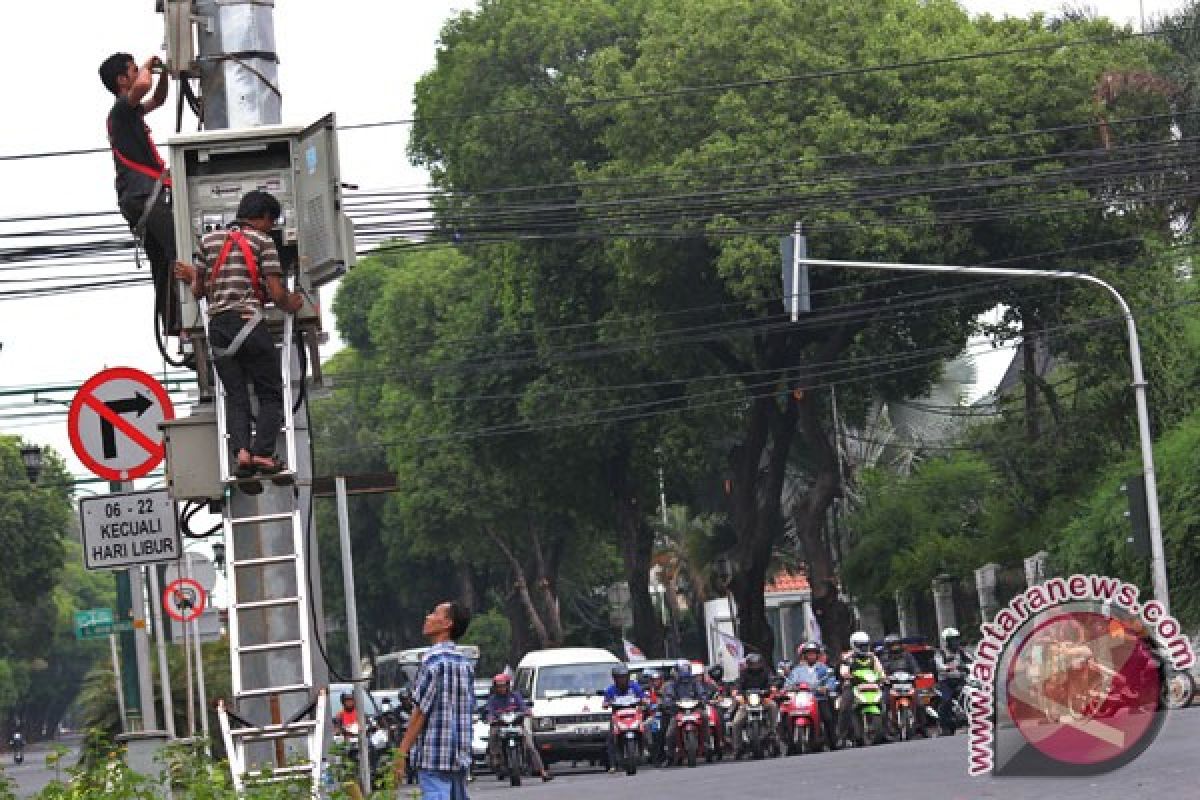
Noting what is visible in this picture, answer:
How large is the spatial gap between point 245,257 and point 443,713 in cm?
236

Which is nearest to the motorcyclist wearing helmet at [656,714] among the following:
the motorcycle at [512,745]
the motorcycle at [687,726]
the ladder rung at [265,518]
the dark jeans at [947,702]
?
the motorcycle at [687,726]

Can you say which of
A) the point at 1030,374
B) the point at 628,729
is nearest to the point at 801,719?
the point at 628,729

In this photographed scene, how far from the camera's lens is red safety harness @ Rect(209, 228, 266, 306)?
10320 millimetres

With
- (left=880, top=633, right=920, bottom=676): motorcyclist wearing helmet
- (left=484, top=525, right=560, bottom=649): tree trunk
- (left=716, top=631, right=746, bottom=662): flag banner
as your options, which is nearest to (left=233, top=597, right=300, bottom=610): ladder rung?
(left=880, top=633, right=920, bottom=676): motorcyclist wearing helmet

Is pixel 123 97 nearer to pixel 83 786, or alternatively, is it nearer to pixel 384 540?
pixel 83 786

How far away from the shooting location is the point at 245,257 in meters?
10.4

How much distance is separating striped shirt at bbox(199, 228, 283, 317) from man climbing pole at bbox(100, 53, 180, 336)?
1.03 metres

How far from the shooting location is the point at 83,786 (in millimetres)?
10375

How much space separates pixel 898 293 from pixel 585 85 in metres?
8.54

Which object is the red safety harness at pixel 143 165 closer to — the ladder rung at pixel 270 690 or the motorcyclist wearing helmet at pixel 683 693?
the ladder rung at pixel 270 690

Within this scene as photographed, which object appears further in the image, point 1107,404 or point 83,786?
point 1107,404

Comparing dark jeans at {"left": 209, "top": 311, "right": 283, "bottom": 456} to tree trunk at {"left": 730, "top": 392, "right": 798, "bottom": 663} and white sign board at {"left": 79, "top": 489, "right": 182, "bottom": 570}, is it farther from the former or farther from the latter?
tree trunk at {"left": 730, "top": 392, "right": 798, "bottom": 663}

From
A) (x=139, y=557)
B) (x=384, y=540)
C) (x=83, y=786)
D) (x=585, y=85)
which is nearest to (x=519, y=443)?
(x=585, y=85)

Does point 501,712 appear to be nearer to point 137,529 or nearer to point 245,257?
point 137,529
